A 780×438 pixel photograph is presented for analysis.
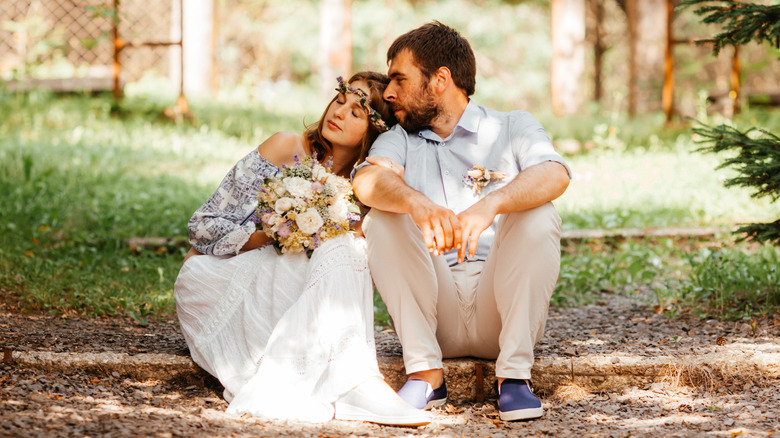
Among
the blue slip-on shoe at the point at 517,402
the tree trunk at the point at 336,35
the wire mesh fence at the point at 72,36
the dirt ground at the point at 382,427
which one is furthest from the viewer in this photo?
the tree trunk at the point at 336,35

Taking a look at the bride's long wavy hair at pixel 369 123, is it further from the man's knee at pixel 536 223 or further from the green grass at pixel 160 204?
the green grass at pixel 160 204

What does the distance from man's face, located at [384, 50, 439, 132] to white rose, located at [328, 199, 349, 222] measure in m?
0.58

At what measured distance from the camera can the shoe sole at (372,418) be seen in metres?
2.82

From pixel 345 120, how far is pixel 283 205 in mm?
548

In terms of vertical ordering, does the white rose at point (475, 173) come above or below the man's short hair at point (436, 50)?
below

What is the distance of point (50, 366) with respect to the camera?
3174mm

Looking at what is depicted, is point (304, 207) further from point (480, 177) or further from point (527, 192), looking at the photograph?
point (527, 192)

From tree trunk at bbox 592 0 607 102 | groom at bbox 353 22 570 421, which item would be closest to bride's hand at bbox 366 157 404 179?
groom at bbox 353 22 570 421

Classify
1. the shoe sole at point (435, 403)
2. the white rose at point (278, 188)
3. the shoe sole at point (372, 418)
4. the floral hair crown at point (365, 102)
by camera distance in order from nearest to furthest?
the shoe sole at point (372, 418) → the shoe sole at point (435, 403) → the white rose at point (278, 188) → the floral hair crown at point (365, 102)

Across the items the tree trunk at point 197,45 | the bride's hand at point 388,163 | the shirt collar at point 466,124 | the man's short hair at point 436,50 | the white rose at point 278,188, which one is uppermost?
the tree trunk at point 197,45

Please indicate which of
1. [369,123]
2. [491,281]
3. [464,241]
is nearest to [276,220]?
[369,123]

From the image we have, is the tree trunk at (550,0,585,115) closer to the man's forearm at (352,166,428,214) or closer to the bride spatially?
the bride

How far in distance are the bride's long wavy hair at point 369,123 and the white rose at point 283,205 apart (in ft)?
1.53

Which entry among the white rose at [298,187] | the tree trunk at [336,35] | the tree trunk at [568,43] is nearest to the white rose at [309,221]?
the white rose at [298,187]
